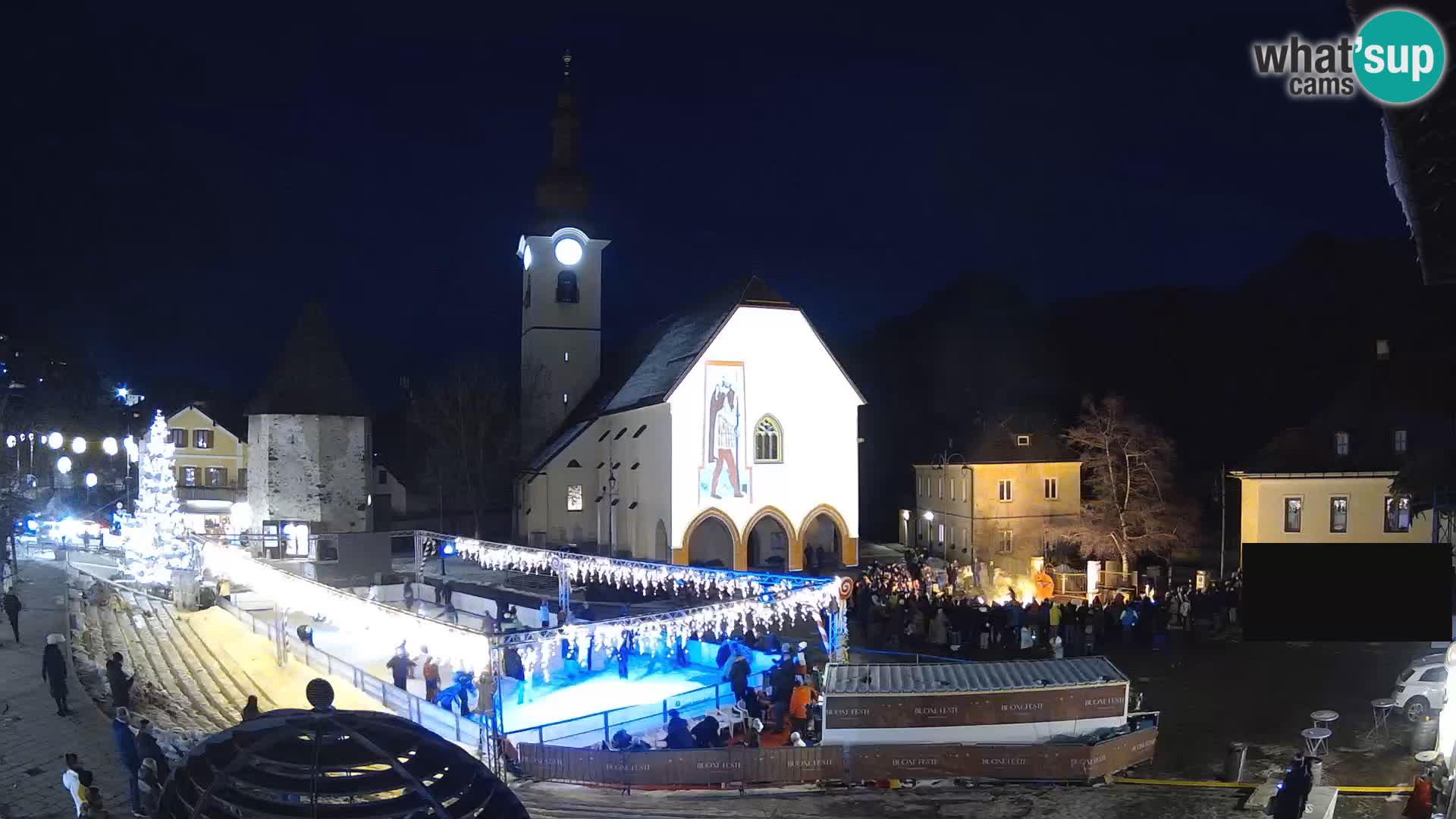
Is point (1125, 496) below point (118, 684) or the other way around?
the other way around

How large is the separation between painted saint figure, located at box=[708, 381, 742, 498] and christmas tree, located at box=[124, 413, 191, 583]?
15.7 m

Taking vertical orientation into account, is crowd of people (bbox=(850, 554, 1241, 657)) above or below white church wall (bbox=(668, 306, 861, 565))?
below

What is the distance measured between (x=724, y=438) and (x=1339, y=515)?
1851cm

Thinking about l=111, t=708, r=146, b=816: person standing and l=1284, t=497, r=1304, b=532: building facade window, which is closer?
l=111, t=708, r=146, b=816: person standing

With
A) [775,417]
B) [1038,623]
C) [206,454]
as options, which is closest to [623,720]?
[1038,623]

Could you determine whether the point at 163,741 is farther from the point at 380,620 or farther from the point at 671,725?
the point at 671,725

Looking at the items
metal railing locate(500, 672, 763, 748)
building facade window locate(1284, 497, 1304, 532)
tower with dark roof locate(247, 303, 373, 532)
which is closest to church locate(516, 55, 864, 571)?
tower with dark roof locate(247, 303, 373, 532)

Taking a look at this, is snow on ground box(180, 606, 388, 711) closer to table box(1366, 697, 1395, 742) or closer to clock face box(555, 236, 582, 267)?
table box(1366, 697, 1395, 742)

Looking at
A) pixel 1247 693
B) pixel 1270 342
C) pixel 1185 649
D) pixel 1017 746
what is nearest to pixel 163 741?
pixel 1017 746

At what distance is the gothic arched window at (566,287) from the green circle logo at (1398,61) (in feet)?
141

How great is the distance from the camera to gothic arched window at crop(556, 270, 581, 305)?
44.9m

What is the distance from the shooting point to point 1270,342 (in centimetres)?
5062

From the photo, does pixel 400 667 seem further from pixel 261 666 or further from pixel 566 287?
pixel 566 287

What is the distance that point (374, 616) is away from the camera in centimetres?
1723
